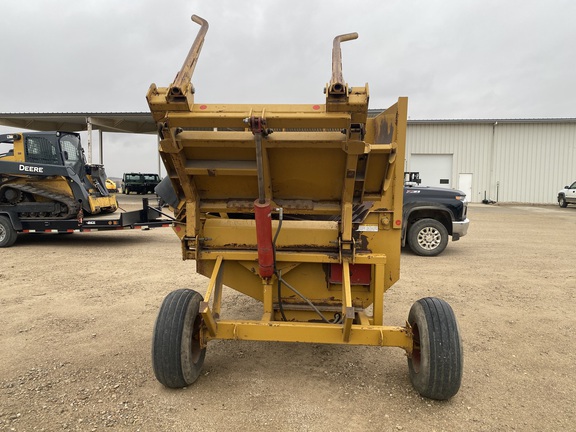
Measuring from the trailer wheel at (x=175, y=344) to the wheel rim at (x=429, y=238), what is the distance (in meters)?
7.00

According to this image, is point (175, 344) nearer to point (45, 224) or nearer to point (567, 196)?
point (45, 224)

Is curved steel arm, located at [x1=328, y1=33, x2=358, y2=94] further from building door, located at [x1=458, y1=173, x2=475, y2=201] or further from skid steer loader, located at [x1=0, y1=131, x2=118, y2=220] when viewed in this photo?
building door, located at [x1=458, y1=173, x2=475, y2=201]

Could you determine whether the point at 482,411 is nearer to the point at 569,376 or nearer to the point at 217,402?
the point at 569,376

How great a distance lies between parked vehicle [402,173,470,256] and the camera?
9.09 m

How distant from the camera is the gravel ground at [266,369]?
2854mm

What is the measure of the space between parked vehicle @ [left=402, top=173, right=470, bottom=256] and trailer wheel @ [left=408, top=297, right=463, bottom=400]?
20.4 ft

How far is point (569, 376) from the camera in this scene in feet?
11.6

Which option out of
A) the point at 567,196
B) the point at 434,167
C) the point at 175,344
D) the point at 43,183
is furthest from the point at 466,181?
the point at 175,344

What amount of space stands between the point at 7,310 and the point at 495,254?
931 centimetres

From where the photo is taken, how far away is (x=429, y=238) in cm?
917

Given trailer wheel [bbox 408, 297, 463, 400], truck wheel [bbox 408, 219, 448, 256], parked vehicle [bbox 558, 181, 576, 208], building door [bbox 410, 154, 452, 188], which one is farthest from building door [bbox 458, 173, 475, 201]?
trailer wheel [bbox 408, 297, 463, 400]

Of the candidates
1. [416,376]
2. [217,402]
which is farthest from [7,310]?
[416,376]

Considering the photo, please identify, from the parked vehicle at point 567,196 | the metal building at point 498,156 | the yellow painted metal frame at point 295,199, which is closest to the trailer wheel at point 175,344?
the yellow painted metal frame at point 295,199

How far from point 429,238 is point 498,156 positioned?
2389 cm
